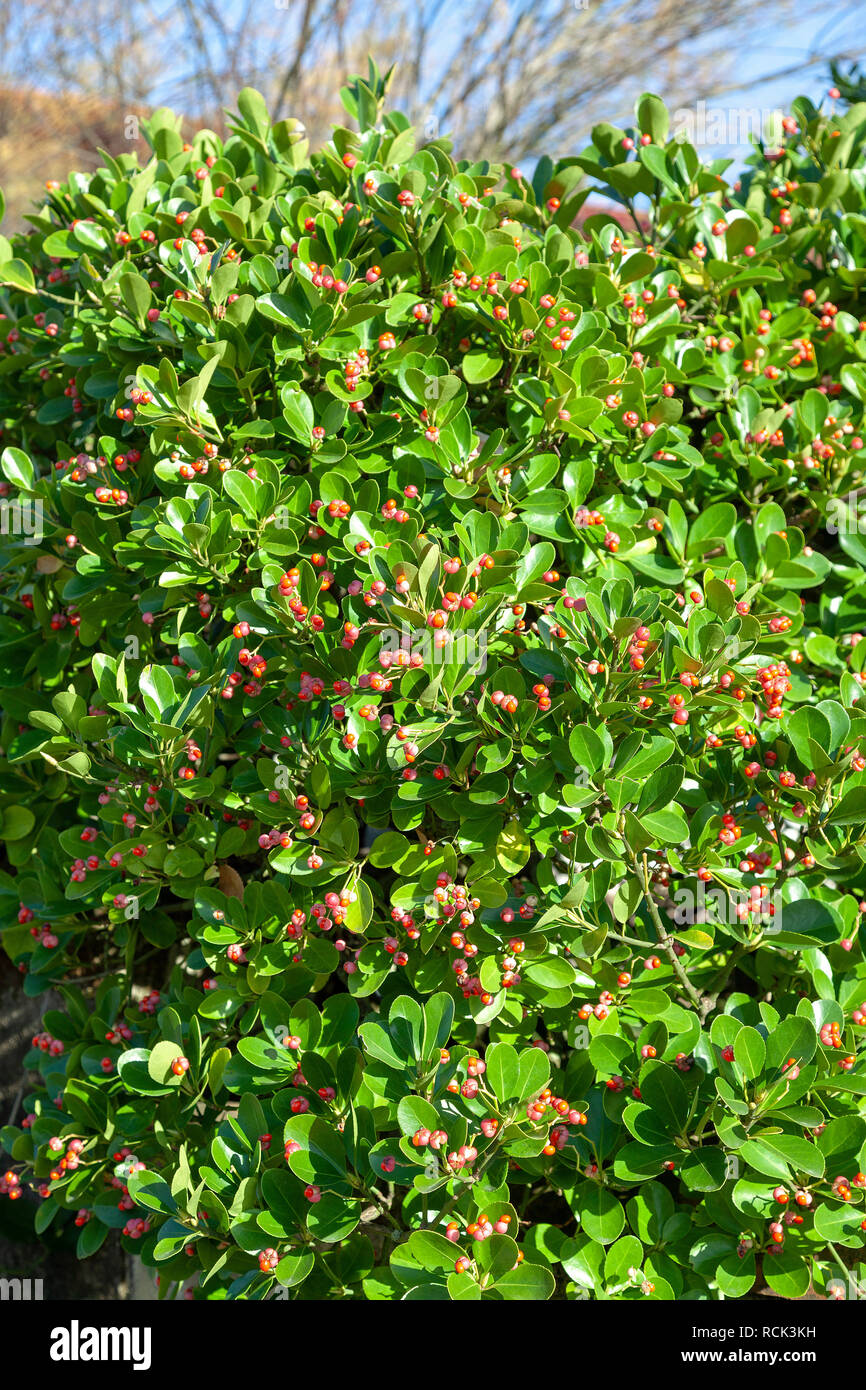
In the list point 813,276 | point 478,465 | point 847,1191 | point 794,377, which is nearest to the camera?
point 847,1191

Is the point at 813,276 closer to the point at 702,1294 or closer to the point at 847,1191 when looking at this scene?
the point at 847,1191

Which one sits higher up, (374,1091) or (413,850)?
(413,850)

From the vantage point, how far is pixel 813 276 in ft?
10.1

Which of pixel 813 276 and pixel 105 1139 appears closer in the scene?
pixel 105 1139

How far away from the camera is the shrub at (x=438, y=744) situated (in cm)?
199

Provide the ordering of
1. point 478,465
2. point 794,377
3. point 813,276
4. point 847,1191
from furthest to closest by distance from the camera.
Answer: point 813,276
point 794,377
point 478,465
point 847,1191

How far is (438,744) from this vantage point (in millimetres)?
2109

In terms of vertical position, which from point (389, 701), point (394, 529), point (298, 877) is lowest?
point (298, 877)

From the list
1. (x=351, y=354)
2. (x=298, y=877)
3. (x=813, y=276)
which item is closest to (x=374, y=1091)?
(x=298, y=877)

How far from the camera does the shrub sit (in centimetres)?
199

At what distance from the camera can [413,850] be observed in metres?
2.12

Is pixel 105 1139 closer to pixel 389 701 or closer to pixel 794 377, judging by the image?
pixel 389 701

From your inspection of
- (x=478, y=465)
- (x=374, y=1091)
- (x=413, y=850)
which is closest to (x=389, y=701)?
(x=413, y=850)
